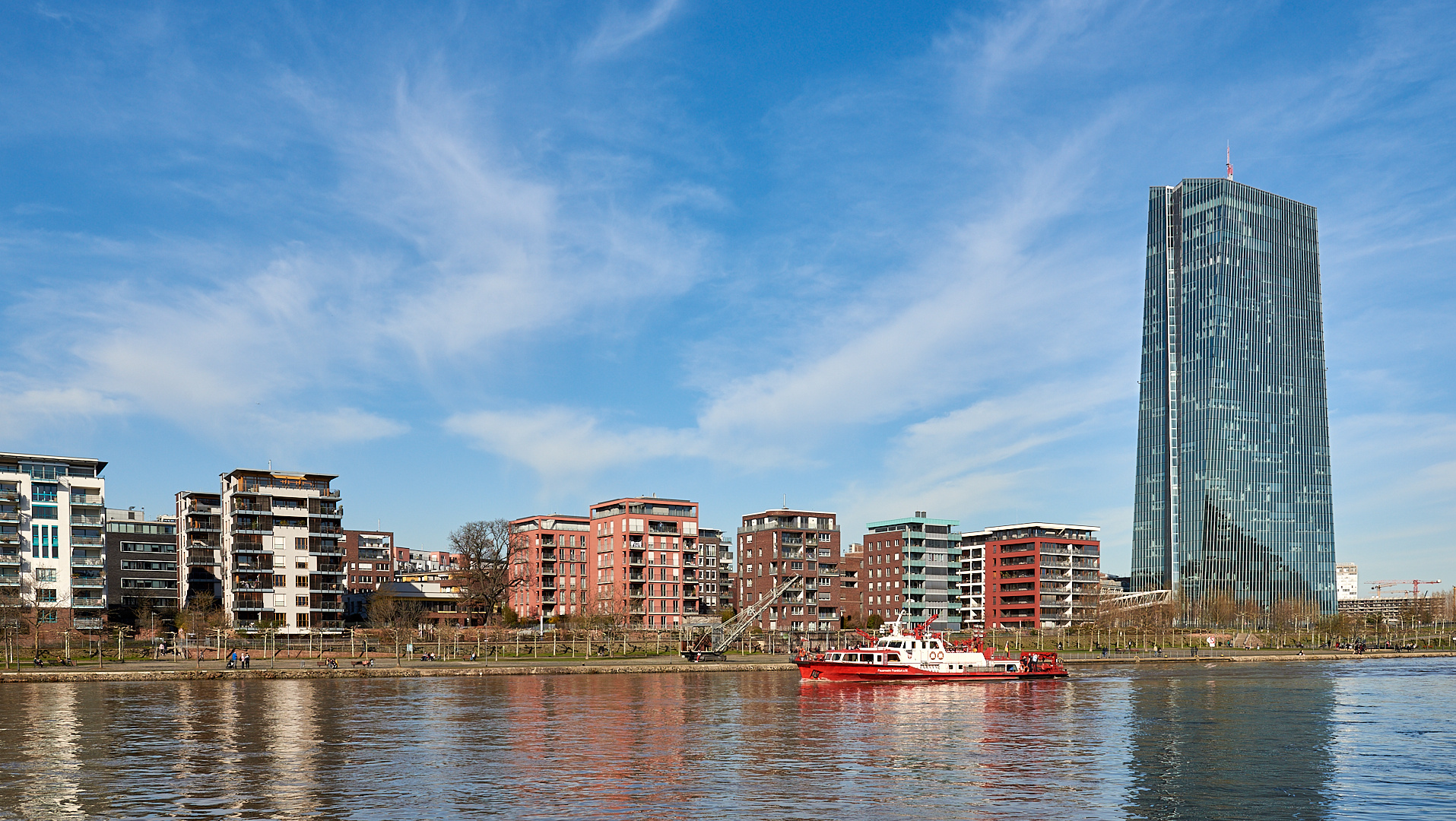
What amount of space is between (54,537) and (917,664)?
122 metres

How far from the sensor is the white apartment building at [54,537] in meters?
165

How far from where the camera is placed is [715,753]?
57344mm

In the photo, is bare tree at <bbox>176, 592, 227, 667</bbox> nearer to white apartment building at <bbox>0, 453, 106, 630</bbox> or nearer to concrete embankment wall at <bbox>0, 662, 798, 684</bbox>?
white apartment building at <bbox>0, 453, 106, 630</bbox>

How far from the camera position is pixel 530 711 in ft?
260

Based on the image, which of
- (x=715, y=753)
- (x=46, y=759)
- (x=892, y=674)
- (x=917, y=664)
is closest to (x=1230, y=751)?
(x=715, y=753)

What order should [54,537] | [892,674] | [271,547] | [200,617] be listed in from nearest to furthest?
[892,674]
[200,617]
[54,537]
[271,547]

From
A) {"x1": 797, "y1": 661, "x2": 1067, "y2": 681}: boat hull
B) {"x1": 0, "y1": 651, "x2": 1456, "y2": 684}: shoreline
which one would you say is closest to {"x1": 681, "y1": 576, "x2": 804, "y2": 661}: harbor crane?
{"x1": 0, "y1": 651, "x2": 1456, "y2": 684}: shoreline

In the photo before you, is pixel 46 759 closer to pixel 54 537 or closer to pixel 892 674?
pixel 892 674

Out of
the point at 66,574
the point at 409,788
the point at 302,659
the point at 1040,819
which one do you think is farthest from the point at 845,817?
the point at 66,574

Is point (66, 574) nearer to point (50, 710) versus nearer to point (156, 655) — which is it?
point (156, 655)

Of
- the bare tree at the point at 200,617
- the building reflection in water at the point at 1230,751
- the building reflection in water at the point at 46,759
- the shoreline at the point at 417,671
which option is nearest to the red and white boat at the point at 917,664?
the shoreline at the point at 417,671

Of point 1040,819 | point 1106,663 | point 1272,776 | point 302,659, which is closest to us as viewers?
point 1040,819

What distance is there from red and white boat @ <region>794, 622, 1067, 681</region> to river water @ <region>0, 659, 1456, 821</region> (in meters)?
14.8

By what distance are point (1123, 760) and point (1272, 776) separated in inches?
258
